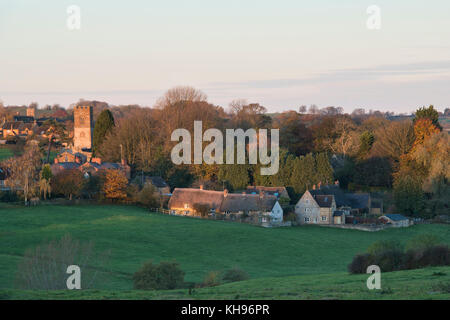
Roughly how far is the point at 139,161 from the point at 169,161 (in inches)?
157

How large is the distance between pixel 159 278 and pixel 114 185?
35.2 m

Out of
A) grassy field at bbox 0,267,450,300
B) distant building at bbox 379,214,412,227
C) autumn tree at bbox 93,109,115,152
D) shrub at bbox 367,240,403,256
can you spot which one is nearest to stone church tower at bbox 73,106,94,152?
autumn tree at bbox 93,109,115,152

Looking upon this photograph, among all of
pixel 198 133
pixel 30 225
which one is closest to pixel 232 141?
pixel 198 133

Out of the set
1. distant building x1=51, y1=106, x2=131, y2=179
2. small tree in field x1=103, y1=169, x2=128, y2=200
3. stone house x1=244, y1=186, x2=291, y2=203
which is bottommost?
stone house x1=244, y1=186, x2=291, y2=203

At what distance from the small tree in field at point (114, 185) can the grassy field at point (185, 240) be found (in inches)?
69.0

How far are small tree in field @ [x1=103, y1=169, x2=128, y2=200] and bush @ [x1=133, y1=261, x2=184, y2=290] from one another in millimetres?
34419

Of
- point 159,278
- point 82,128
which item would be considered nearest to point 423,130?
point 82,128

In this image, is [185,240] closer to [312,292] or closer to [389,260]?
[389,260]

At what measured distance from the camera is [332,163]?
74.6 meters

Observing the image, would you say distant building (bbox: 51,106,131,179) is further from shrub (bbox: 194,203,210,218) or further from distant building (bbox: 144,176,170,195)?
shrub (bbox: 194,203,210,218)

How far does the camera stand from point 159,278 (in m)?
25.9

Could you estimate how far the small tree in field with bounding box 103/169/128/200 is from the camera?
2361 inches

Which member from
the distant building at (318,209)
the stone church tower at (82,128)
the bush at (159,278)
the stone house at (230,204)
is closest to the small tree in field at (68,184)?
the stone house at (230,204)

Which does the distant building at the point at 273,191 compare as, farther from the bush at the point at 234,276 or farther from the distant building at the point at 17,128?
the distant building at the point at 17,128
